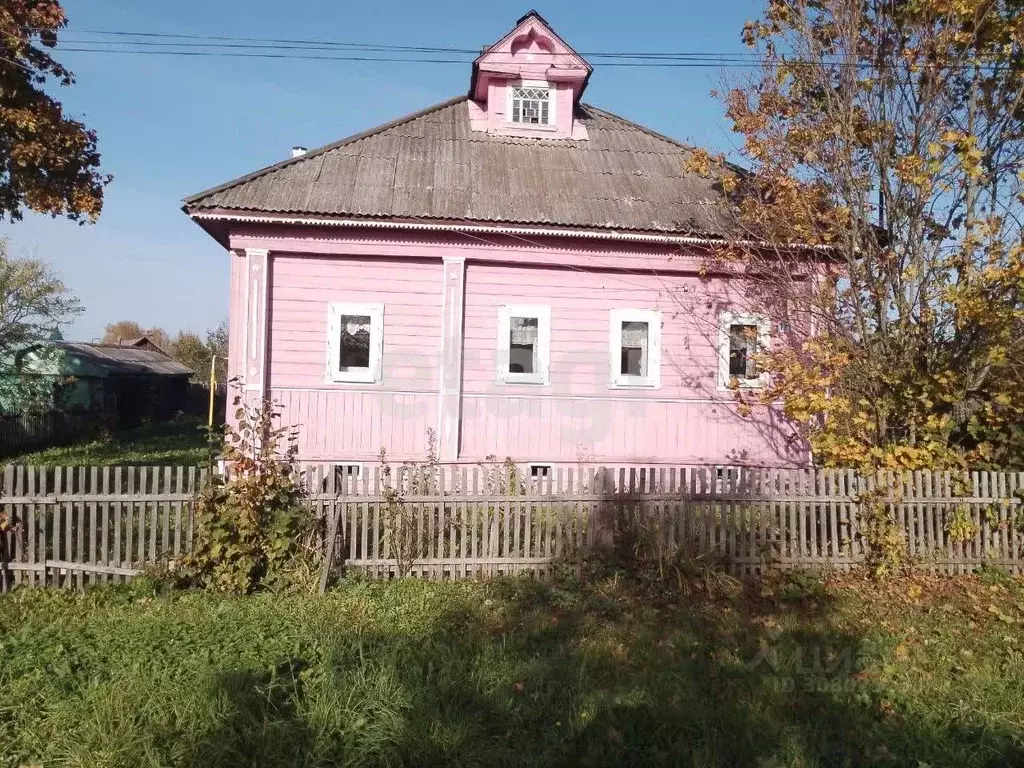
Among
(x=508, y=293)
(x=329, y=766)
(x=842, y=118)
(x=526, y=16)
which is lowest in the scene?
(x=329, y=766)

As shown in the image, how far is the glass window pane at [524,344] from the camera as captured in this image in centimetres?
1118

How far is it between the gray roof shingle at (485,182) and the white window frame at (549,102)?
1.01 ft

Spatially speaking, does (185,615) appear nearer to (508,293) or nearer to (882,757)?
(882,757)

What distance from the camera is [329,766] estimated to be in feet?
11.8

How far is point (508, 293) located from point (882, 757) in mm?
8354

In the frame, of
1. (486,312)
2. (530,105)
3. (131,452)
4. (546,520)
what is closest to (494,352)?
(486,312)

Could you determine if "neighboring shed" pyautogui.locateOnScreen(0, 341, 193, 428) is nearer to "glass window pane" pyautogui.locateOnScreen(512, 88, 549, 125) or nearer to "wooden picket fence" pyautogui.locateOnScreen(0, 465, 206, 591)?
"glass window pane" pyautogui.locateOnScreen(512, 88, 549, 125)

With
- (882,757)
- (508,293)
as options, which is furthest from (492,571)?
(508,293)

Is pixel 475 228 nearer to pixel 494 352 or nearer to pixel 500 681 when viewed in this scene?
pixel 494 352

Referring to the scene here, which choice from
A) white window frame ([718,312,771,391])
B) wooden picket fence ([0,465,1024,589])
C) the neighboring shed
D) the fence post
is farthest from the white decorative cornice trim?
the neighboring shed

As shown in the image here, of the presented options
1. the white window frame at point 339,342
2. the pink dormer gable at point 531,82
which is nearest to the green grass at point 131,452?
the white window frame at point 339,342

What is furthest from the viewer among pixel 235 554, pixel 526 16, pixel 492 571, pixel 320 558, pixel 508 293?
pixel 526 16

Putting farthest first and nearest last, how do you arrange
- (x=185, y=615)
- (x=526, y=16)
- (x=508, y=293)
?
(x=526, y=16) → (x=508, y=293) → (x=185, y=615)

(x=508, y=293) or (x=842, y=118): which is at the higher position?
(x=842, y=118)
